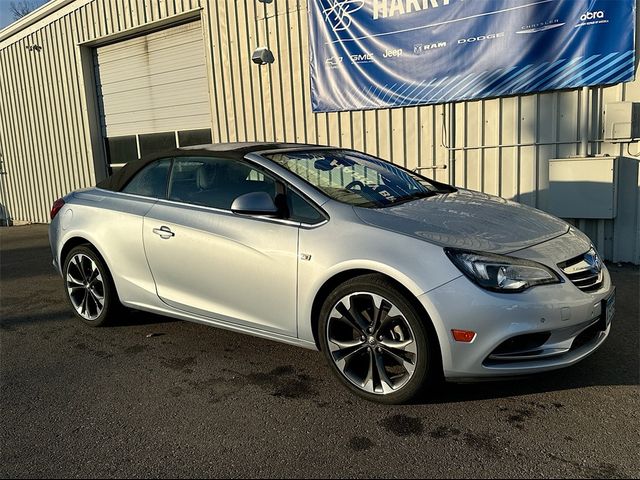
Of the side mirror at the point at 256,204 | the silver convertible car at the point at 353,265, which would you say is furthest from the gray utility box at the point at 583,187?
the side mirror at the point at 256,204

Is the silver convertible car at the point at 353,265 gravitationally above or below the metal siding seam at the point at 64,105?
below

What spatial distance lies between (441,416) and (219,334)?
202 centimetres

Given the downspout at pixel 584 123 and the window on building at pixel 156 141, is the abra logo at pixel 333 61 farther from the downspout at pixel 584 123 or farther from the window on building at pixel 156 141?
the window on building at pixel 156 141

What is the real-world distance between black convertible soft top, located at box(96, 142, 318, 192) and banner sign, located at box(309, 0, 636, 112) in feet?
9.50

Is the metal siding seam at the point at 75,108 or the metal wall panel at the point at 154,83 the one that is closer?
the metal wall panel at the point at 154,83

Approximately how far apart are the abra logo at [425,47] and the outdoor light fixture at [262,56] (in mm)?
2378

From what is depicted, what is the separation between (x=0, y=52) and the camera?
43.0 ft

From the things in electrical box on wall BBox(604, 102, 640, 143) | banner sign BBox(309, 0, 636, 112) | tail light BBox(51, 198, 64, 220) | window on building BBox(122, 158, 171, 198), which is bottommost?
tail light BBox(51, 198, 64, 220)

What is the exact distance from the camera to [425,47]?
258 inches

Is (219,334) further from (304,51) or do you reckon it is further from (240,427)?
(304,51)

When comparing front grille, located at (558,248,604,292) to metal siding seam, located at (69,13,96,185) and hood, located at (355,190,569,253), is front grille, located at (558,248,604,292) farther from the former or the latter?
metal siding seam, located at (69,13,96,185)

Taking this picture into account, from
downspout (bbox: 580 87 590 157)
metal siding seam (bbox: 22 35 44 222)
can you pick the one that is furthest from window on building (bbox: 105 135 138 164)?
downspout (bbox: 580 87 590 157)

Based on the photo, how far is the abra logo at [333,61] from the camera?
24.0 ft

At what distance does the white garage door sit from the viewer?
31.1ft
